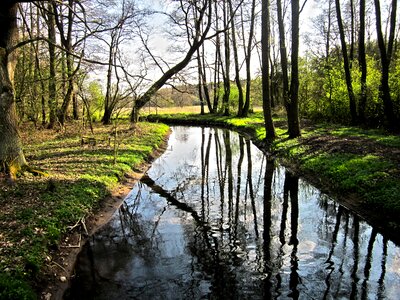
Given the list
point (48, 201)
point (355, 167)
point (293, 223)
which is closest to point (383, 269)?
point (293, 223)

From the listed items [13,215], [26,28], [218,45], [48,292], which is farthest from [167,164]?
[218,45]

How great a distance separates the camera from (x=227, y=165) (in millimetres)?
16406

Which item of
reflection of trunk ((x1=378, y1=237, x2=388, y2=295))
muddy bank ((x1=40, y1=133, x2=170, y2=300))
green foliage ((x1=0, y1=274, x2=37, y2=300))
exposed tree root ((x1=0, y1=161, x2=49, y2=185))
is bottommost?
reflection of trunk ((x1=378, y1=237, x2=388, y2=295))

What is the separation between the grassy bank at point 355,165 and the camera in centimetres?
858

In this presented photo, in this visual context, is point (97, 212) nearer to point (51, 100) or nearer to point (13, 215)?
point (13, 215)

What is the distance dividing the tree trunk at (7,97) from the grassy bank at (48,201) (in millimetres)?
686

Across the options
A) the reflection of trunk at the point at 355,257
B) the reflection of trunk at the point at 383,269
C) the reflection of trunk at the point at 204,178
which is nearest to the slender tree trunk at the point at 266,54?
the reflection of trunk at the point at 204,178

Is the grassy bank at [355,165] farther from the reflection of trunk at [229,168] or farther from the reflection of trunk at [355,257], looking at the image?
the reflection of trunk at [229,168]

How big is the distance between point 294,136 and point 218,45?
2622cm

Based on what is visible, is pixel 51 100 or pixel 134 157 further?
pixel 51 100

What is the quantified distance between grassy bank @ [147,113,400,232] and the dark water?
515 millimetres

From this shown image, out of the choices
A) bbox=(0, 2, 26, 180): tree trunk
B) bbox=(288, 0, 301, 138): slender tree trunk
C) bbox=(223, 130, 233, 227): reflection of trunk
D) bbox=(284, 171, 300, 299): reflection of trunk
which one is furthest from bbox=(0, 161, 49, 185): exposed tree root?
bbox=(288, 0, 301, 138): slender tree trunk

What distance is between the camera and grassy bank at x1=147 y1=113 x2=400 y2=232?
28.2 ft

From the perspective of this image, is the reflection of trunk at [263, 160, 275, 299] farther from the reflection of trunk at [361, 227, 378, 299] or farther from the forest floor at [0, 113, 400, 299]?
the reflection of trunk at [361, 227, 378, 299]
